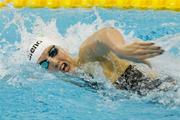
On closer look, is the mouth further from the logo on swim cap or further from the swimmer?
the logo on swim cap

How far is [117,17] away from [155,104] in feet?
4.63

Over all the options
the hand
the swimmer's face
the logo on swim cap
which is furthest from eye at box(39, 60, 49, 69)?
the hand

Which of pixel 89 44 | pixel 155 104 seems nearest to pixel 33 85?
pixel 89 44

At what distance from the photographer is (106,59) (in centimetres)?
274

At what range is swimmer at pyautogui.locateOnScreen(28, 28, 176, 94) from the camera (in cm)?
256

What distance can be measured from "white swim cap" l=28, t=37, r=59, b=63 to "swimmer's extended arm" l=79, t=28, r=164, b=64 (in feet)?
0.78

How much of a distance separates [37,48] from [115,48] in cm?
57

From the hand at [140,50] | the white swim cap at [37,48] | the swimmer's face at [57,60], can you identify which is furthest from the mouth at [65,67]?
the hand at [140,50]

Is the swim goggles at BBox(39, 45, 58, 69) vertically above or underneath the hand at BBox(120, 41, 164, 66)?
underneath

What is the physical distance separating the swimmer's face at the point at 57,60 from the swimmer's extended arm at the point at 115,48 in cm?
8

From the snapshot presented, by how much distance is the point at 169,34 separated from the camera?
3.66m

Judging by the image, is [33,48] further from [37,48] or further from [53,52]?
[53,52]

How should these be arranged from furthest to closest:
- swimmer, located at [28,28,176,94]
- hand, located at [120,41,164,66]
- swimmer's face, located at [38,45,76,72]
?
swimmer's face, located at [38,45,76,72] → swimmer, located at [28,28,176,94] → hand, located at [120,41,164,66]

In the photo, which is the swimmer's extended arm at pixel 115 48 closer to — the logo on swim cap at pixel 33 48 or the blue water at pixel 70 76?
the blue water at pixel 70 76
